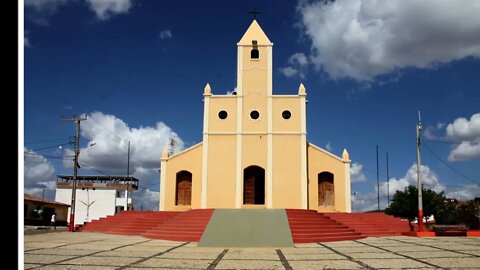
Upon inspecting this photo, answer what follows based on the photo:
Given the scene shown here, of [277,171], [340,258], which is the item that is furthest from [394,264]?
[277,171]

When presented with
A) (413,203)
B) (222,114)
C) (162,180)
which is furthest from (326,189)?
(413,203)

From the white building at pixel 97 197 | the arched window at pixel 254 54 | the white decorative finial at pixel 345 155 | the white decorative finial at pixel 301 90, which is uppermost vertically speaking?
the arched window at pixel 254 54

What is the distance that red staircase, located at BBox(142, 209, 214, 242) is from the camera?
18.6 meters

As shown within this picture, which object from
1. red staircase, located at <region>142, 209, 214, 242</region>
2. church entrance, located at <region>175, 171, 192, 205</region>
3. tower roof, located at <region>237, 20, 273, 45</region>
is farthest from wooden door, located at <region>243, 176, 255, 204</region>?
tower roof, located at <region>237, 20, 273, 45</region>

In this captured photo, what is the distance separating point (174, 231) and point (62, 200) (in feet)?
A: 146

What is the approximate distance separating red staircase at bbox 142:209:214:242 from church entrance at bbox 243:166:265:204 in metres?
5.12

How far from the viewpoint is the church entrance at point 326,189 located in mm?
26812

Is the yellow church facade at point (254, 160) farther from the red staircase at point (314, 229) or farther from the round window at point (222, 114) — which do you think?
the red staircase at point (314, 229)

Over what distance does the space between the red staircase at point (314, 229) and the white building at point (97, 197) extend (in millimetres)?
40639

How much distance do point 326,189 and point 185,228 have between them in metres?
11.1

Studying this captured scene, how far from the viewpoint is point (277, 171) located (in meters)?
25.8

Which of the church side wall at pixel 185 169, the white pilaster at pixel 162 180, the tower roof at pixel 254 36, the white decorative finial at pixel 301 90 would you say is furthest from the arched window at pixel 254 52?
the white pilaster at pixel 162 180

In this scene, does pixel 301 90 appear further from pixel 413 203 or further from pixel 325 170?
pixel 413 203
